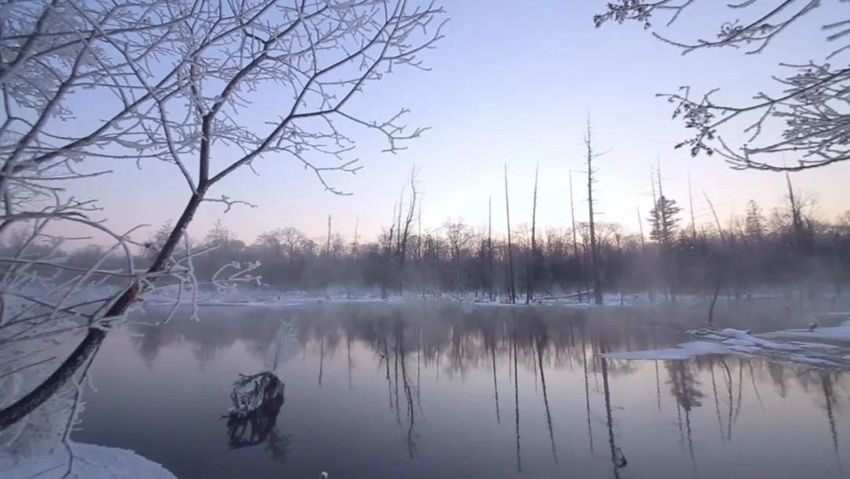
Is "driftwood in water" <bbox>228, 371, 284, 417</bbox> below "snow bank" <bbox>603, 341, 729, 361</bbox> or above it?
below

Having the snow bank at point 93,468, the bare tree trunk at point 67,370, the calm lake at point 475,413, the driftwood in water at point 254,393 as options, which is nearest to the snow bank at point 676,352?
the calm lake at point 475,413

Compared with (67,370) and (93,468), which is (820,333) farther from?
(67,370)

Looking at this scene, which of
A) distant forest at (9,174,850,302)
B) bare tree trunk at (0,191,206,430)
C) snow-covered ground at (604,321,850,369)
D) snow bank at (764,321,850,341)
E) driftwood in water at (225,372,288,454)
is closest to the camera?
bare tree trunk at (0,191,206,430)

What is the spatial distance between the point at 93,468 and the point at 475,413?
6807 millimetres

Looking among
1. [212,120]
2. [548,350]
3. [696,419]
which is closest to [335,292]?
[548,350]

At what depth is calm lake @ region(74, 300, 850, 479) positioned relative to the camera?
708 centimetres

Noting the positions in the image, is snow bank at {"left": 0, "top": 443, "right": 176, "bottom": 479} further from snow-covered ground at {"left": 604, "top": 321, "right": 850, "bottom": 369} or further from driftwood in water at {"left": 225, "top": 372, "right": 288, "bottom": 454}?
snow-covered ground at {"left": 604, "top": 321, "right": 850, "bottom": 369}

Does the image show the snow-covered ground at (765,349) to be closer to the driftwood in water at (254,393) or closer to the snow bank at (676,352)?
the snow bank at (676,352)

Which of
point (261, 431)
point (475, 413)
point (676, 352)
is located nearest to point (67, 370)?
point (261, 431)

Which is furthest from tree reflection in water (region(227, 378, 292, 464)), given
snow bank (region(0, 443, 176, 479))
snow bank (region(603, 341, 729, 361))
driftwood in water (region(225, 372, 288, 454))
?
snow bank (region(603, 341, 729, 361))

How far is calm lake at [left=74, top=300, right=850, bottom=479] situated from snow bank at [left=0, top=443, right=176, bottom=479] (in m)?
0.44

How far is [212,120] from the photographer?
1.84 metres

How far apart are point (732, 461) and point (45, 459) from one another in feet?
33.1

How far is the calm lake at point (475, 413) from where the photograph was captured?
7.08 meters
